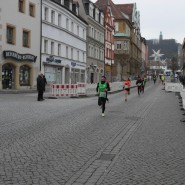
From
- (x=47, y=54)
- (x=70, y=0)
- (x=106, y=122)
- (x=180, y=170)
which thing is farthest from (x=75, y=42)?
(x=180, y=170)

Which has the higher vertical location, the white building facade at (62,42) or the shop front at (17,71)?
→ the white building facade at (62,42)

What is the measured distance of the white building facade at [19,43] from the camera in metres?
34.3

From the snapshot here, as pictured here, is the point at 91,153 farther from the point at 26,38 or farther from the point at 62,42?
the point at 62,42

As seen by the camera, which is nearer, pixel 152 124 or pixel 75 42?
pixel 152 124

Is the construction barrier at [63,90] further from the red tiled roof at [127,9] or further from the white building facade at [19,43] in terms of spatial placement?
the red tiled roof at [127,9]

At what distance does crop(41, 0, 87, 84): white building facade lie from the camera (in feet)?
138

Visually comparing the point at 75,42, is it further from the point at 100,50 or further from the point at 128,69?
the point at 128,69

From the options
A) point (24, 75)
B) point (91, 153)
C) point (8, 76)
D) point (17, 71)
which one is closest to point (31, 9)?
point (24, 75)

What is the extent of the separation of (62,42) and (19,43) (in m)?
10.3

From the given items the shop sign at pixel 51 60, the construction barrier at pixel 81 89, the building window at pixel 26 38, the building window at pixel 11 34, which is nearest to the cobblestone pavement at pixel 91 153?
the construction barrier at pixel 81 89

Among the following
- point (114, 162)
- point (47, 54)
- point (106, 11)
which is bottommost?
point (114, 162)

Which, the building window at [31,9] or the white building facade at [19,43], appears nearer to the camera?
the white building facade at [19,43]

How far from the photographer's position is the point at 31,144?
8734 millimetres

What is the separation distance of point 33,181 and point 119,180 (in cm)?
129
